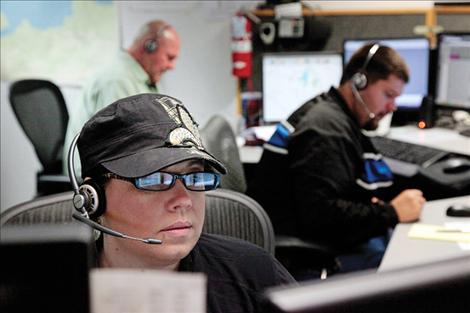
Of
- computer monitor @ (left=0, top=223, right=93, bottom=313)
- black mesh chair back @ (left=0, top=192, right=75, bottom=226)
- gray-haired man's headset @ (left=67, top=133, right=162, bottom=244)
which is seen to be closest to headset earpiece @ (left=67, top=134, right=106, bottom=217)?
gray-haired man's headset @ (left=67, top=133, right=162, bottom=244)

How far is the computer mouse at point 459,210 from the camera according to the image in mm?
1779

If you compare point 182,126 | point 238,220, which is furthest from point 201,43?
point 182,126

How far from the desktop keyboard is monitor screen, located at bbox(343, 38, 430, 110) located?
0.42 meters

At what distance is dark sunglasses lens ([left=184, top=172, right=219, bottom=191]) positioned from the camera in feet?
3.03

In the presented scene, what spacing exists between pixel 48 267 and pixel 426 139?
8.34ft

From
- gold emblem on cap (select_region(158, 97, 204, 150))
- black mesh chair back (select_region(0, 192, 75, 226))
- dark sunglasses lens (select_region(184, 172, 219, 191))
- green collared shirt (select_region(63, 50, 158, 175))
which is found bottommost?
black mesh chair back (select_region(0, 192, 75, 226))

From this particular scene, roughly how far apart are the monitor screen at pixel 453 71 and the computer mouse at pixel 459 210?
4.02ft

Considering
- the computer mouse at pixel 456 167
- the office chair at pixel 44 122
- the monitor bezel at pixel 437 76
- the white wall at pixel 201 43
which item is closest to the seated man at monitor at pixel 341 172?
the computer mouse at pixel 456 167

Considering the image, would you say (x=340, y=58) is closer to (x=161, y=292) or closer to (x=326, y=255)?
(x=326, y=255)

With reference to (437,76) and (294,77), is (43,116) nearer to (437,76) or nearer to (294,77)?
(294,77)

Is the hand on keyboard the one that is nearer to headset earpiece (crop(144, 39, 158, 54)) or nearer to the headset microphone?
the headset microphone

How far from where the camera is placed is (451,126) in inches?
118

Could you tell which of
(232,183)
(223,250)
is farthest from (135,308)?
(232,183)

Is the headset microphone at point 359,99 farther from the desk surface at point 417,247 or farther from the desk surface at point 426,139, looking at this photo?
the desk surface at point 426,139
